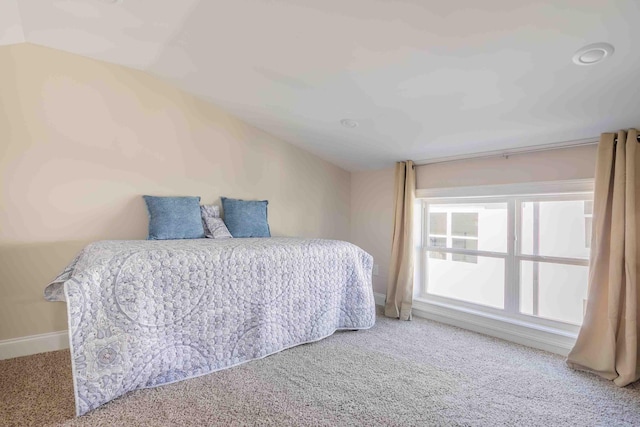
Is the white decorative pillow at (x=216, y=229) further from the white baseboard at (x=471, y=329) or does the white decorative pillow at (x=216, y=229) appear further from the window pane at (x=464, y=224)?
the window pane at (x=464, y=224)

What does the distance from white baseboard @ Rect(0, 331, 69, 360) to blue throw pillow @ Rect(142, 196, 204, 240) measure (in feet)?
3.32

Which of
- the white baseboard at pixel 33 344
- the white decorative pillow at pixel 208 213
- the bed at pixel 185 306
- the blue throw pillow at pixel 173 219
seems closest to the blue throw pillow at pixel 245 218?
the white decorative pillow at pixel 208 213

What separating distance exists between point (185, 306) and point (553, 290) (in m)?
2.98

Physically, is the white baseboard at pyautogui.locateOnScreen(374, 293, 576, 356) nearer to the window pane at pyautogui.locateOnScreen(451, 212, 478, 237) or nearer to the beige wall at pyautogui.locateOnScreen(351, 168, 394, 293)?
the beige wall at pyautogui.locateOnScreen(351, 168, 394, 293)

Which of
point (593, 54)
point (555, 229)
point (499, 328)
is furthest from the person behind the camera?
point (499, 328)

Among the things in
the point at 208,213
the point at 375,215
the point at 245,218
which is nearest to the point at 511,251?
the point at 375,215

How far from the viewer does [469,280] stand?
11.1ft

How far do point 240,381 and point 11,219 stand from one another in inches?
81.1

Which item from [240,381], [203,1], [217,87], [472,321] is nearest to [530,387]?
[472,321]

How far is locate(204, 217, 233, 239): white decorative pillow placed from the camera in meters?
3.04

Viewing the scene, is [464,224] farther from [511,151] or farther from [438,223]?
[511,151]

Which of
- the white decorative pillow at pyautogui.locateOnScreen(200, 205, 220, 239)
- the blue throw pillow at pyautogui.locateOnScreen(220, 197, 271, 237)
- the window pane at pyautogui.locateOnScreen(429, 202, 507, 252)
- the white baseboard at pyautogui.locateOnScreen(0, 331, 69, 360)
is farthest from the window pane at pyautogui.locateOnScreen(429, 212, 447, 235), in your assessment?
the white baseboard at pyautogui.locateOnScreen(0, 331, 69, 360)

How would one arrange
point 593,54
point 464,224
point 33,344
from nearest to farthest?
point 593,54 < point 33,344 < point 464,224

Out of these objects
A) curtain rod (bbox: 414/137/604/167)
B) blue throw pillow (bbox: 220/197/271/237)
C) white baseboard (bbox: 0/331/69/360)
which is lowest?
white baseboard (bbox: 0/331/69/360)
